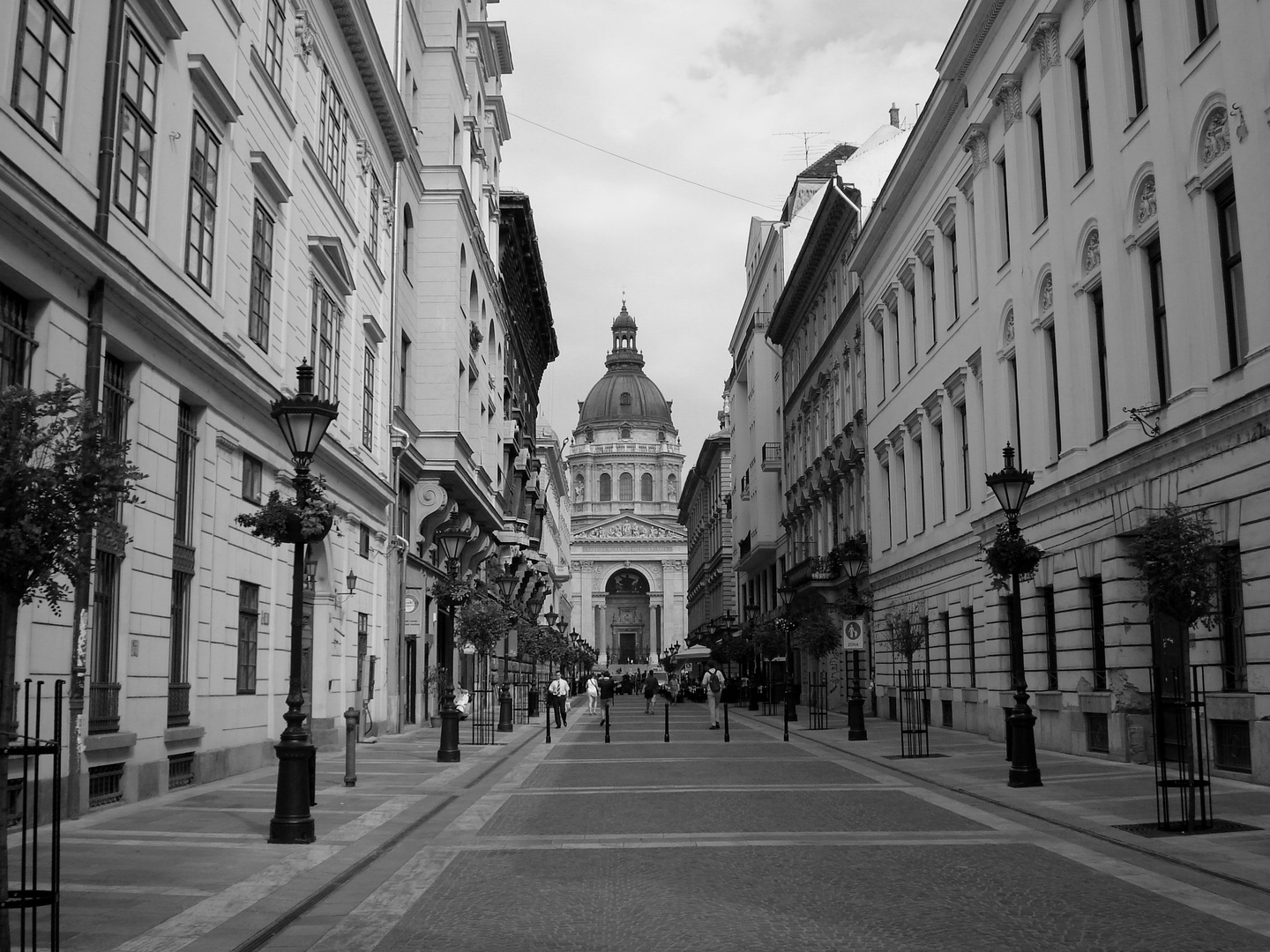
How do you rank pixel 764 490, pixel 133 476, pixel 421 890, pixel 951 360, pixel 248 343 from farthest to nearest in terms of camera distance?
1. pixel 764 490
2. pixel 951 360
3. pixel 248 343
4. pixel 421 890
5. pixel 133 476

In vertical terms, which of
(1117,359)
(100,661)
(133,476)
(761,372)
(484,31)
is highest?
(484,31)

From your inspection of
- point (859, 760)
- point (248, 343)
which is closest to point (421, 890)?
point (248, 343)

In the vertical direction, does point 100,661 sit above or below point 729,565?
below

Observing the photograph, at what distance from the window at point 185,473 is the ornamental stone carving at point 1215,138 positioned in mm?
14125

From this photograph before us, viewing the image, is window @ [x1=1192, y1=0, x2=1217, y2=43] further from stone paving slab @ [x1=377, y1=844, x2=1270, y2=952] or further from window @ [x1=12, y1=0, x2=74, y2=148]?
window @ [x1=12, y1=0, x2=74, y2=148]

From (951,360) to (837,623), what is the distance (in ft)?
44.9

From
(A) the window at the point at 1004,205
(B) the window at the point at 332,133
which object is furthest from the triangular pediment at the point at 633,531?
(B) the window at the point at 332,133

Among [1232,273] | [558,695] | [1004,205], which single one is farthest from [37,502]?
[558,695]

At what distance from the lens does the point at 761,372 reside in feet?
230

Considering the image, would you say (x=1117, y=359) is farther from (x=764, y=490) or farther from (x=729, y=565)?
(x=729, y=565)

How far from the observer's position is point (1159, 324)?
2023 centimetres

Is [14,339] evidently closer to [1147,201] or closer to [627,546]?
[1147,201]

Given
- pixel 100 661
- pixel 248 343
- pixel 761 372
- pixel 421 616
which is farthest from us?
pixel 761 372

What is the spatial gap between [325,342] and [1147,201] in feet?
48.9
